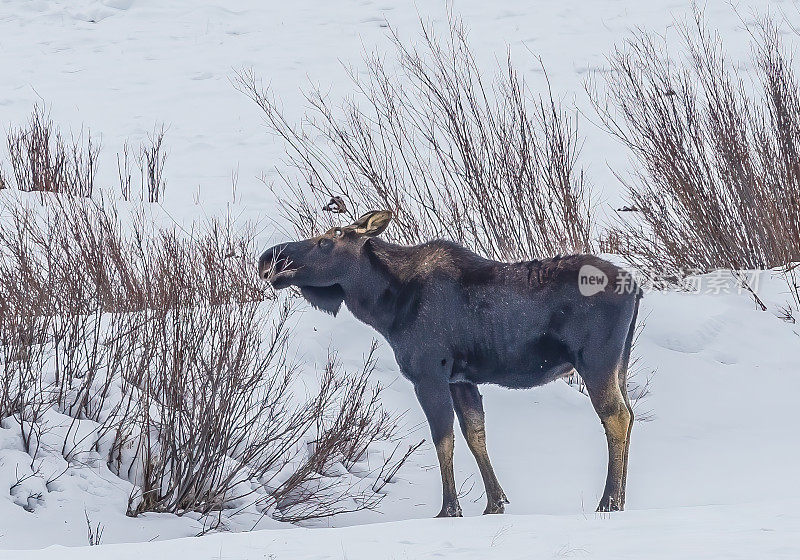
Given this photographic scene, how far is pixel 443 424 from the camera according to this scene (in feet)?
17.5

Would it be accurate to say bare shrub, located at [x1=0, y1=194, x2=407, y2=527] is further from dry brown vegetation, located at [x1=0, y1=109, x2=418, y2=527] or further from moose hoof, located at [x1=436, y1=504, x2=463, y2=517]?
moose hoof, located at [x1=436, y1=504, x2=463, y2=517]

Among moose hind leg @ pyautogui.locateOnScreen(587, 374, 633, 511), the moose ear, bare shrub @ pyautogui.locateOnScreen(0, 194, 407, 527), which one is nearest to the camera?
moose hind leg @ pyautogui.locateOnScreen(587, 374, 633, 511)

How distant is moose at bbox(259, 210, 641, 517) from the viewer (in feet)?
17.2

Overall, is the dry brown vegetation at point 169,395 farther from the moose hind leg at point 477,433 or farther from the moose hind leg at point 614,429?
the moose hind leg at point 614,429

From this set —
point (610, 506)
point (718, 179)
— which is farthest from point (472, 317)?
point (718, 179)

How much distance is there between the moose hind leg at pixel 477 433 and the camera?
5.52 metres

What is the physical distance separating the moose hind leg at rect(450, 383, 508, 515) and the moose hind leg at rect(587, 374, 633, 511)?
59 cm

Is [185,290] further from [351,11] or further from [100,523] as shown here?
Answer: [351,11]

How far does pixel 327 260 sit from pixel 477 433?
130 centimetres

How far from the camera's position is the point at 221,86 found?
66.8ft

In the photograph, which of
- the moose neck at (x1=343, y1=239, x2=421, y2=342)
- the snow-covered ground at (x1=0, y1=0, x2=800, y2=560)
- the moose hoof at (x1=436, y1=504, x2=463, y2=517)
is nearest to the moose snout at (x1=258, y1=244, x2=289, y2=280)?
the moose neck at (x1=343, y1=239, x2=421, y2=342)

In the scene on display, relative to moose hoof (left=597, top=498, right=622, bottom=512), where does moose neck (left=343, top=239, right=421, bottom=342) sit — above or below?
above

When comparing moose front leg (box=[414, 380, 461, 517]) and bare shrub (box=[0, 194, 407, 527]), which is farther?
bare shrub (box=[0, 194, 407, 527])

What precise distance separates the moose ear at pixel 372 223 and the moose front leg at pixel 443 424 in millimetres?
938
